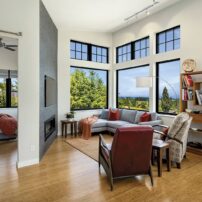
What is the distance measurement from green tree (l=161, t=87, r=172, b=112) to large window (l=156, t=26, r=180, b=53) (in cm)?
120

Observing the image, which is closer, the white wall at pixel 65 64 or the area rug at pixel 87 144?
the area rug at pixel 87 144

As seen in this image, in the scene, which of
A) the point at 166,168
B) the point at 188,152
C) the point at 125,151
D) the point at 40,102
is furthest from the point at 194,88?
the point at 40,102

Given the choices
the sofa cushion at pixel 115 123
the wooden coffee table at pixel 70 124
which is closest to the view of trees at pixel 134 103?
the sofa cushion at pixel 115 123

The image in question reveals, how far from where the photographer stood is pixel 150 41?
220 inches

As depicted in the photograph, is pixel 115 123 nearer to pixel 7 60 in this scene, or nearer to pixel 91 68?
pixel 91 68

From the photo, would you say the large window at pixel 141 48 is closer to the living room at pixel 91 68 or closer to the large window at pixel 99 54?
the living room at pixel 91 68

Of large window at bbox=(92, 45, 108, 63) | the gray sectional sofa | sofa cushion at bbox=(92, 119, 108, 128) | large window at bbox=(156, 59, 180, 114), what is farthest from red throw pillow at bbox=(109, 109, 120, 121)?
large window at bbox=(92, 45, 108, 63)

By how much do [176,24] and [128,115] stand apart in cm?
303

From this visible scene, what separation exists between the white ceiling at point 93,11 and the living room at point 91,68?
3 cm

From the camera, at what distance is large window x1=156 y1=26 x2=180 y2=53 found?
4.99 m

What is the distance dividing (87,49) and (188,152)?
476 centimetres

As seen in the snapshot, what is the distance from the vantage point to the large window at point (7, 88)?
594cm

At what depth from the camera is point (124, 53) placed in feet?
22.2

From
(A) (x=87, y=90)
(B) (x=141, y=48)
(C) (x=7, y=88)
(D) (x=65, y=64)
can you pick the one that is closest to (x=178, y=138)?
(B) (x=141, y=48)
